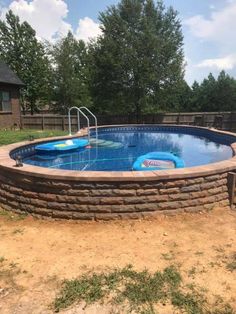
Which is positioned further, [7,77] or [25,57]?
[25,57]

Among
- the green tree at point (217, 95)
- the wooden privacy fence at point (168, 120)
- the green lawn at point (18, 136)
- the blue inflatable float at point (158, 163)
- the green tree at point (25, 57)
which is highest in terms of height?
the green tree at point (25, 57)

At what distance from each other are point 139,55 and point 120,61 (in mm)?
1889

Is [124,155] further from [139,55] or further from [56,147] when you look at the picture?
[139,55]

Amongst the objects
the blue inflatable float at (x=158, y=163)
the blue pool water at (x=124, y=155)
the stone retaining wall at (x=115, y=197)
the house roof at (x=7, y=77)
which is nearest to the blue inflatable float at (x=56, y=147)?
the blue pool water at (x=124, y=155)

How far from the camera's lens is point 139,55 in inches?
1042

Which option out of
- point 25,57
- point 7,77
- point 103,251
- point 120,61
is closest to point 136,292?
point 103,251

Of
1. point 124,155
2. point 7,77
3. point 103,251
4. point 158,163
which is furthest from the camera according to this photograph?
point 7,77

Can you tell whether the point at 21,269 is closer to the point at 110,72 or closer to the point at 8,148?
the point at 8,148

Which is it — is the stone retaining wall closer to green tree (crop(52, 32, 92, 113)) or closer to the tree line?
the tree line

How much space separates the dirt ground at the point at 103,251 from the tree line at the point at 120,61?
2169cm

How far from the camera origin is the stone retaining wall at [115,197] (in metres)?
5.43

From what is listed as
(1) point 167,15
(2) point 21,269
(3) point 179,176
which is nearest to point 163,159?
(3) point 179,176

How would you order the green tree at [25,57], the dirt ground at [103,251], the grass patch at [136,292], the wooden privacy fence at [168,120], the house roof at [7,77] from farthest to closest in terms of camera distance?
the green tree at [25,57]
the wooden privacy fence at [168,120]
the house roof at [7,77]
the dirt ground at [103,251]
the grass patch at [136,292]

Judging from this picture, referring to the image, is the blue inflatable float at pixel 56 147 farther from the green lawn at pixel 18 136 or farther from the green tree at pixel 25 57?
the green tree at pixel 25 57
